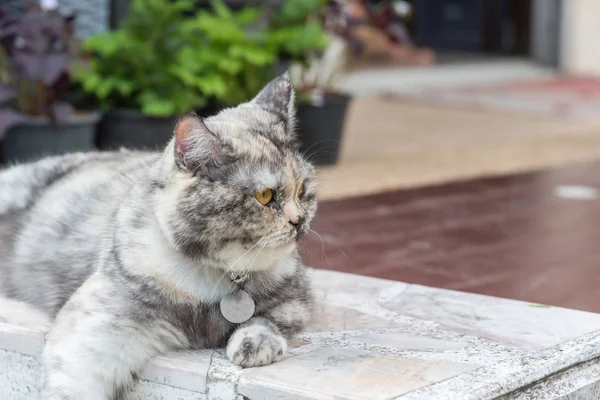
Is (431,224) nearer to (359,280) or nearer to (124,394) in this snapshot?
(359,280)

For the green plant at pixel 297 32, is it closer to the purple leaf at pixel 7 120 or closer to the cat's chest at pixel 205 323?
→ the purple leaf at pixel 7 120

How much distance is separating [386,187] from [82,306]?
3.00 meters

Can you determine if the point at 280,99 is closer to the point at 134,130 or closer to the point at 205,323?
the point at 205,323

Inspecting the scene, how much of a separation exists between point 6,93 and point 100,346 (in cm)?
273

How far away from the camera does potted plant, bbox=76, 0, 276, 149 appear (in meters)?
5.26

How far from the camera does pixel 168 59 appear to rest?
17.8ft

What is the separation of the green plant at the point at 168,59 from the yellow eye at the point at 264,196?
2.90 m

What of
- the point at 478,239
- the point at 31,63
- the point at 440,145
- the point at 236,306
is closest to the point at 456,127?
the point at 440,145

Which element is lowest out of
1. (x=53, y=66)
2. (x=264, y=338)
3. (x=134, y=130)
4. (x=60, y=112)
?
(x=134, y=130)

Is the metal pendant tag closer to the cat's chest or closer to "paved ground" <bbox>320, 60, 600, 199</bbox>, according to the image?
the cat's chest

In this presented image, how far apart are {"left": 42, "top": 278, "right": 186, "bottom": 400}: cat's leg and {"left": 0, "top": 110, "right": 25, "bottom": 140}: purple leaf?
2419mm

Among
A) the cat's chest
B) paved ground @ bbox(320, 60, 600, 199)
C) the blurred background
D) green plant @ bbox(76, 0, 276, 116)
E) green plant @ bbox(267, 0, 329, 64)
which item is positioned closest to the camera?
the cat's chest

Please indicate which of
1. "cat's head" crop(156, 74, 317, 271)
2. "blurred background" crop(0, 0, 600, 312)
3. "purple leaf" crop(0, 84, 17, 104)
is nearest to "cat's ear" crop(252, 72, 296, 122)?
"cat's head" crop(156, 74, 317, 271)

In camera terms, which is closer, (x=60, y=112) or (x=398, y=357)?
(x=398, y=357)
